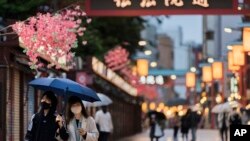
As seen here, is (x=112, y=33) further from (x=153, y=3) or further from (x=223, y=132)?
(x=153, y=3)

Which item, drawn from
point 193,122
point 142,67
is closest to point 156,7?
point 193,122

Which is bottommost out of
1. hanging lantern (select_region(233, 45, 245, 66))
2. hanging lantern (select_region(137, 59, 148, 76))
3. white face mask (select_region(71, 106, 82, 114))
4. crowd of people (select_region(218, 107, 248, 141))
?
white face mask (select_region(71, 106, 82, 114))

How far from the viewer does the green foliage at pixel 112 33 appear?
1448 inches

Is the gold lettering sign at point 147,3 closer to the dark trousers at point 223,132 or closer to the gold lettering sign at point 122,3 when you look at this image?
the gold lettering sign at point 122,3

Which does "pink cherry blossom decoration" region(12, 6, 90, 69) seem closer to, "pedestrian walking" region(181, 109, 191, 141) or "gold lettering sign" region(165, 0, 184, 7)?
"gold lettering sign" region(165, 0, 184, 7)

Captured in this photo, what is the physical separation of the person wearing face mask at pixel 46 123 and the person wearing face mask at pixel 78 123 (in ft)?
0.70

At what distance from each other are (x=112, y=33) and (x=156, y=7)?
63.0ft

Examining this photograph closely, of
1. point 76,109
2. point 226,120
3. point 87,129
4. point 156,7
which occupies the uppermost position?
point 156,7

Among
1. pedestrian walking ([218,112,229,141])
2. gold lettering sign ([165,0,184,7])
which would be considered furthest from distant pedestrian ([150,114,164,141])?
gold lettering sign ([165,0,184,7])

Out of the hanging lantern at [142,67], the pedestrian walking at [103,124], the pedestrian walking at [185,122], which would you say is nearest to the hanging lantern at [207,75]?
the hanging lantern at [142,67]

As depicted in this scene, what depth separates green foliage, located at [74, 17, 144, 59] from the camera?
3678 cm

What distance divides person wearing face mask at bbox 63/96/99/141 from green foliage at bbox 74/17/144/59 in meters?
21.3

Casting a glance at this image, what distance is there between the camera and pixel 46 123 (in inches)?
526

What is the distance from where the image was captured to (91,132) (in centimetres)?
1366
